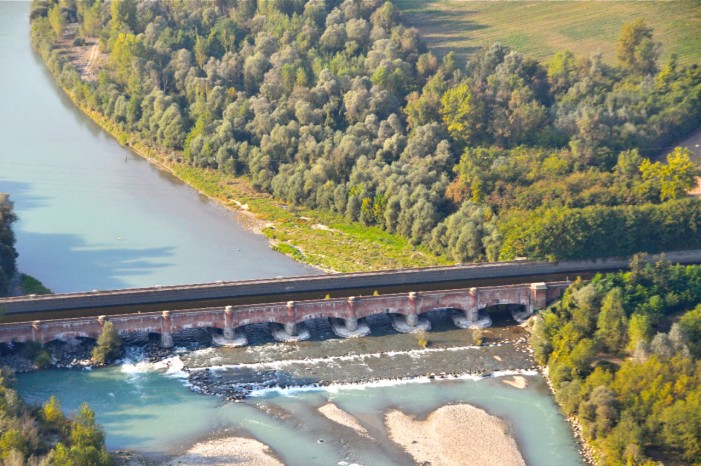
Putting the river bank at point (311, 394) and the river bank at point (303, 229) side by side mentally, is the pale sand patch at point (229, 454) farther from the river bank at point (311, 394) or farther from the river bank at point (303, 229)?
the river bank at point (303, 229)

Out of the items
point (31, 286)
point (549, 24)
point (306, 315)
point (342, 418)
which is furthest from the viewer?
point (549, 24)

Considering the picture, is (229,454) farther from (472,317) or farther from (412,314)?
(472,317)

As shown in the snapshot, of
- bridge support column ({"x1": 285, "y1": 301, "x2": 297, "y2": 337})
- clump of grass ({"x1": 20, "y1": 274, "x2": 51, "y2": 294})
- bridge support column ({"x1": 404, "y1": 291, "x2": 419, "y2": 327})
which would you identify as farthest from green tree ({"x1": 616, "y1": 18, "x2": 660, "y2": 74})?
clump of grass ({"x1": 20, "y1": 274, "x2": 51, "y2": 294})

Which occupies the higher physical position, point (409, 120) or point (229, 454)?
point (409, 120)

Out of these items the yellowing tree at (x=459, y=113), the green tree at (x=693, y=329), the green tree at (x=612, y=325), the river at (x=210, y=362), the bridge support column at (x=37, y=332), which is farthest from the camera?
the yellowing tree at (x=459, y=113)

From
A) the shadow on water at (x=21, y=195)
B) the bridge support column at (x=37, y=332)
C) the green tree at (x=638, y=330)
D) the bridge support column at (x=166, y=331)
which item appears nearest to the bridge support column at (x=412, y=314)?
Result: the green tree at (x=638, y=330)

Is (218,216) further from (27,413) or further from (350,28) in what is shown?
(27,413)

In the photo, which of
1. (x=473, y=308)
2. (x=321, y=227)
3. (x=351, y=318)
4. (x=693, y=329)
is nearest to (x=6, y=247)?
(x=351, y=318)
